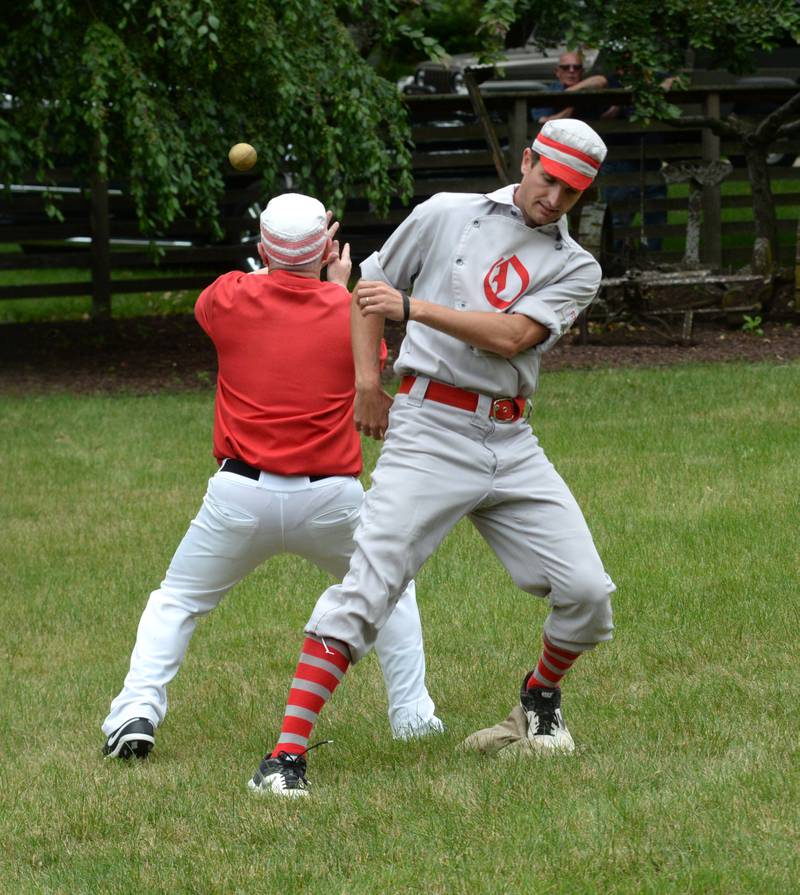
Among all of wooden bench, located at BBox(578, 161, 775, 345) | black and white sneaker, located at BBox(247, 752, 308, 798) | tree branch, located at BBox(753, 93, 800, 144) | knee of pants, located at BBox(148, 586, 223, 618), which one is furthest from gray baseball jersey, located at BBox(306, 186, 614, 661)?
tree branch, located at BBox(753, 93, 800, 144)

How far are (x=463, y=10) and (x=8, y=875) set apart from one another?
23.2 meters

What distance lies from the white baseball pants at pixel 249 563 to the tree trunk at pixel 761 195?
37.4ft

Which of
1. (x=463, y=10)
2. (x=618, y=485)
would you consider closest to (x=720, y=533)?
(x=618, y=485)

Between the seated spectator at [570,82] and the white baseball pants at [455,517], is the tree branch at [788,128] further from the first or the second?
the white baseball pants at [455,517]

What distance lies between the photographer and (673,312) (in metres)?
14.9

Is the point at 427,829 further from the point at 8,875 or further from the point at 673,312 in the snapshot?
the point at 673,312

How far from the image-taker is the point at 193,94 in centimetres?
1364

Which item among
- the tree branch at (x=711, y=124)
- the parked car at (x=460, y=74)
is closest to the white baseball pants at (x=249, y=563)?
the tree branch at (x=711, y=124)

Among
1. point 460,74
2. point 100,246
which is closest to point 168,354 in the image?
point 100,246

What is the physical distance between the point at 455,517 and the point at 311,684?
2.21 ft

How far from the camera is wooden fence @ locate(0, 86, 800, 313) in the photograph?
54.6 ft

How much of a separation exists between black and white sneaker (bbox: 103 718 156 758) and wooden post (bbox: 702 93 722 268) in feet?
41.6

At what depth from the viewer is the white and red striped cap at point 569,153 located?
4633 millimetres

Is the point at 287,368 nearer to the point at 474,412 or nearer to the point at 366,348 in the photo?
the point at 366,348
